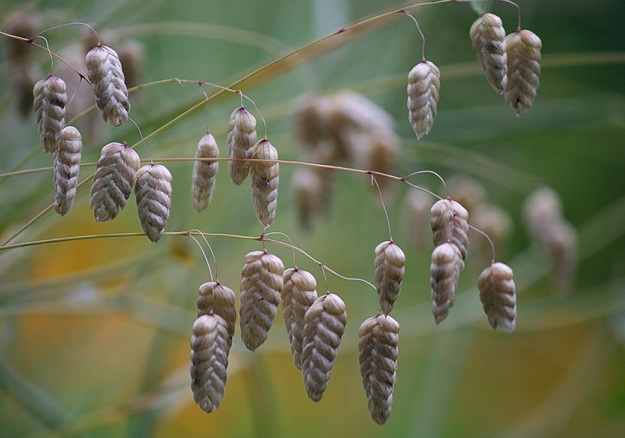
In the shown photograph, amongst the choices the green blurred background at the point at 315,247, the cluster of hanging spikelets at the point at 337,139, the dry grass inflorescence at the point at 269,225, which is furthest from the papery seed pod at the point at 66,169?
the cluster of hanging spikelets at the point at 337,139

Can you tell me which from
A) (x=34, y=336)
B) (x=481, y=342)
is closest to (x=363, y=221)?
(x=34, y=336)

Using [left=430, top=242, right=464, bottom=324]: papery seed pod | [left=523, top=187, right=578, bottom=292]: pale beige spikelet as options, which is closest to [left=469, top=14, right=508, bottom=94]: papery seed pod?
[left=430, top=242, right=464, bottom=324]: papery seed pod

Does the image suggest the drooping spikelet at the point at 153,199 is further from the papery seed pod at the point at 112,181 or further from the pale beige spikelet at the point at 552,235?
the pale beige spikelet at the point at 552,235

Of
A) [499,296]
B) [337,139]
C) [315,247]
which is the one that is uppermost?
[499,296]

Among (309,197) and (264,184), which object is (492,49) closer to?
(264,184)

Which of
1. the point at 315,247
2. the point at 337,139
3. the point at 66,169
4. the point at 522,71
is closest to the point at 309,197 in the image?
the point at 337,139

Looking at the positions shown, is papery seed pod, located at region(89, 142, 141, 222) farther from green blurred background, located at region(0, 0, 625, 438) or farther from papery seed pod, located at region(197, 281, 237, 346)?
green blurred background, located at region(0, 0, 625, 438)
